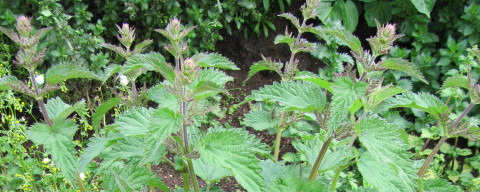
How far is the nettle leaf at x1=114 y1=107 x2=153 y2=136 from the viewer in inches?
51.4

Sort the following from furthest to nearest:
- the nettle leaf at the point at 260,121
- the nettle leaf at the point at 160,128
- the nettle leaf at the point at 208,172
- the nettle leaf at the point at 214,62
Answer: the nettle leaf at the point at 260,121 < the nettle leaf at the point at 208,172 < the nettle leaf at the point at 214,62 < the nettle leaf at the point at 160,128

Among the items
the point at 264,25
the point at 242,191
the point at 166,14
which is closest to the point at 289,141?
the point at 242,191

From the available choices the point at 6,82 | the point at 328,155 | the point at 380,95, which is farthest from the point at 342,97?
the point at 6,82

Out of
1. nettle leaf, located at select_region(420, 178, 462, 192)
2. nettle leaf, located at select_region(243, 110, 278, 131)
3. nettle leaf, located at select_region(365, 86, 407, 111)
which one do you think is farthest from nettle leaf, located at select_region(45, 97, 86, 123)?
nettle leaf, located at select_region(420, 178, 462, 192)

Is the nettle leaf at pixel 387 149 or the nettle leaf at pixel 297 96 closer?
the nettle leaf at pixel 387 149

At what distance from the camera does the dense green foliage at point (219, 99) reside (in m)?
1.27

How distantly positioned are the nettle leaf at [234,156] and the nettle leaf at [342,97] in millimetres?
243

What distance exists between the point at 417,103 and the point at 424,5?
8.52ft

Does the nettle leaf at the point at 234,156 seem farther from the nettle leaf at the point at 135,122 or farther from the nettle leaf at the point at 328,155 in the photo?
the nettle leaf at the point at 328,155

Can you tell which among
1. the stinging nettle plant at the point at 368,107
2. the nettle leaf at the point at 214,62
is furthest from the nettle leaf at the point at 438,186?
the nettle leaf at the point at 214,62

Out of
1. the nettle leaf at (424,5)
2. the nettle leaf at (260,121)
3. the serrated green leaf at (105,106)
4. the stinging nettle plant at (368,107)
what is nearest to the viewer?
the stinging nettle plant at (368,107)

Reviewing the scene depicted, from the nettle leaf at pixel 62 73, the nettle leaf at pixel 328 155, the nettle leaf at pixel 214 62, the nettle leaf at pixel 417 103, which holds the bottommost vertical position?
the nettle leaf at pixel 328 155

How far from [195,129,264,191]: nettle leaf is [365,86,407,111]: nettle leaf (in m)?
0.41

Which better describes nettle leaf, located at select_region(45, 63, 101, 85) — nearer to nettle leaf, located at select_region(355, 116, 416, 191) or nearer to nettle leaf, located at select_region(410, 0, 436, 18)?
nettle leaf, located at select_region(355, 116, 416, 191)
